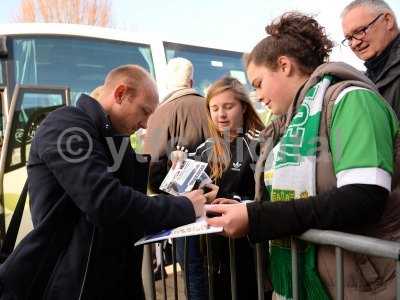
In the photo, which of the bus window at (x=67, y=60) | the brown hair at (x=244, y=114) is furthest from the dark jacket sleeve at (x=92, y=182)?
the bus window at (x=67, y=60)

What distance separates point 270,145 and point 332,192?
0.41m

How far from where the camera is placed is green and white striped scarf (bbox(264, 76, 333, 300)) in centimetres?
139

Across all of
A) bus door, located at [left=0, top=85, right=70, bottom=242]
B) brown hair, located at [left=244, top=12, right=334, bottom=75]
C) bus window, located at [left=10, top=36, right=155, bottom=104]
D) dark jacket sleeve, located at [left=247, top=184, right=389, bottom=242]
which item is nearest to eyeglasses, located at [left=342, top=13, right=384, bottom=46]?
brown hair, located at [left=244, top=12, right=334, bottom=75]

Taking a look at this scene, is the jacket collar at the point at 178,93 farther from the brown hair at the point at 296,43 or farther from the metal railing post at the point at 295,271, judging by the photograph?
the metal railing post at the point at 295,271

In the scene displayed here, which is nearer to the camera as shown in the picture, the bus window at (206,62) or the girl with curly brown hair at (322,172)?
the girl with curly brown hair at (322,172)

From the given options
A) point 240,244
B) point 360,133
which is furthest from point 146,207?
point 240,244

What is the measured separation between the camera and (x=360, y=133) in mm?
1275

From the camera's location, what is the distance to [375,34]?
2.66m

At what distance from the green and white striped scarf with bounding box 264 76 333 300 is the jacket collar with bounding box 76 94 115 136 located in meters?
0.65

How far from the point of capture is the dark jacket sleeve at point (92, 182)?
60.1 inches

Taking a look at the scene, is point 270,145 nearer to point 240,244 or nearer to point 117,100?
point 117,100

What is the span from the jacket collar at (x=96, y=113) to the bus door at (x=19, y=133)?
1977 mm

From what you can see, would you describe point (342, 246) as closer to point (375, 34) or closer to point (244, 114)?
point (375, 34)

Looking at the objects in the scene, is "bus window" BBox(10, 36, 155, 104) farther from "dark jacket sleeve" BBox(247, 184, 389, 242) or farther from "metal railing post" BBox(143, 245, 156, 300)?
"dark jacket sleeve" BBox(247, 184, 389, 242)
